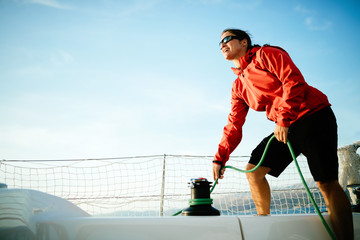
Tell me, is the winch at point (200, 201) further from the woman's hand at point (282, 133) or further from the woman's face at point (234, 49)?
the woman's face at point (234, 49)

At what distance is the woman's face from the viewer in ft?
6.38

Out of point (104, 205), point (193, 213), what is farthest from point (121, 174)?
point (193, 213)

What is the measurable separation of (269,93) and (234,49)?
0.58 metres

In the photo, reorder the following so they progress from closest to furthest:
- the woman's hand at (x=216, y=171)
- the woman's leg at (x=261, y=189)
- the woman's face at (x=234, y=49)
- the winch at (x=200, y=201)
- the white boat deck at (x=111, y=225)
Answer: the white boat deck at (x=111, y=225) → the winch at (x=200, y=201) → the woman's leg at (x=261, y=189) → the woman's hand at (x=216, y=171) → the woman's face at (x=234, y=49)

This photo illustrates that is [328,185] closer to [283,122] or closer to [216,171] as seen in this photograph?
[283,122]

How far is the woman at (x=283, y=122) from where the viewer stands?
1.21 meters

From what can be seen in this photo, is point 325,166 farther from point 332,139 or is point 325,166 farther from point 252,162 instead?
point 252,162

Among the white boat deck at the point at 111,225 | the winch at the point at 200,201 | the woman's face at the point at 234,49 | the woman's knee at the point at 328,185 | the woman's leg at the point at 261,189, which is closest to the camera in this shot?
the white boat deck at the point at 111,225

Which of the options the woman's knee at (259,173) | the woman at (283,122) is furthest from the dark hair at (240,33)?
the woman's knee at (259,173)

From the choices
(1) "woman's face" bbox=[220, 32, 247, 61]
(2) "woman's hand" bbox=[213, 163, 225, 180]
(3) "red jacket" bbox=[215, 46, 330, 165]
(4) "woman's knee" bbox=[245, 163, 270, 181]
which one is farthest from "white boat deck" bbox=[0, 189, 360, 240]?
(1) "woman's face" bbox=[220, 32, 247, 61]

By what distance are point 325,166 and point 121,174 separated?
4.73m

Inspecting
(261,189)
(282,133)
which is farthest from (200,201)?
(261,189)

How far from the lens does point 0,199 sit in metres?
0.69

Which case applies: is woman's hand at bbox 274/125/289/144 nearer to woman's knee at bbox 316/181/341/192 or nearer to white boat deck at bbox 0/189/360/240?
woman's knee at bbox 316/181/341/192
